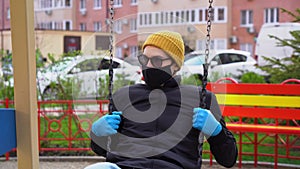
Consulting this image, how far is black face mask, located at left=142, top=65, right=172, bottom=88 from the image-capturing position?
8.61ft

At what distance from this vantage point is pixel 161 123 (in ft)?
8.27

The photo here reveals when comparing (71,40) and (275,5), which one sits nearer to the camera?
(71,40)

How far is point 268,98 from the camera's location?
215 inches

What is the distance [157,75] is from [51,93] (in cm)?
503

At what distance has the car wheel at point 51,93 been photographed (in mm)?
7332

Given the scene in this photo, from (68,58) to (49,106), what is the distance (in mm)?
827

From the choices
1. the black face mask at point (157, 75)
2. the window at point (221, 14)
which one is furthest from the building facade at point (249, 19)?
the black face mask at point (157, 75)

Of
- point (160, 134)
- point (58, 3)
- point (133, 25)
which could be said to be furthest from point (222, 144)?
point (58, 3)

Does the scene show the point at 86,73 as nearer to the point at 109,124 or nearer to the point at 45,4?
the point at 109,124

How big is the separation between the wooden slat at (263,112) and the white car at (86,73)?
4.65 feet

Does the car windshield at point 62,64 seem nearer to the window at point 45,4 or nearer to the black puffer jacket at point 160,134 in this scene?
the black puffer jacket at point 160,134

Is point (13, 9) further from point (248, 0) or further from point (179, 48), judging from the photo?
point (248, 0)

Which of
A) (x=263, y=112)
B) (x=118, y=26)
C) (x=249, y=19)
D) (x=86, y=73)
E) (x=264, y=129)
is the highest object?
(x=249, y=19)

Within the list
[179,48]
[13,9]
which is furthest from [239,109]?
[13,9]
